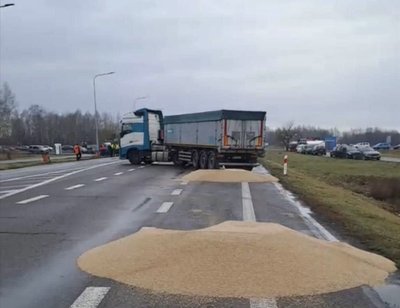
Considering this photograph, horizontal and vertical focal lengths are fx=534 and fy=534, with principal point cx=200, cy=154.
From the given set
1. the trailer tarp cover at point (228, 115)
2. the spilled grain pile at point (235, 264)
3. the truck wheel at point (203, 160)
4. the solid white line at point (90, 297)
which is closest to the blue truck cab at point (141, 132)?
the trailer tarp cover at point (228, 115)

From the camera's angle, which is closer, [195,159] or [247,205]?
[247,205]

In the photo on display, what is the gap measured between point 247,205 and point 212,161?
15.5m

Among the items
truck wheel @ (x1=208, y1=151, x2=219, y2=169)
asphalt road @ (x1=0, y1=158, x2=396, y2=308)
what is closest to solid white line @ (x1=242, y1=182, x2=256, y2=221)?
asphalt road @ (x1=0, y1=158, x2=396, y2=308)

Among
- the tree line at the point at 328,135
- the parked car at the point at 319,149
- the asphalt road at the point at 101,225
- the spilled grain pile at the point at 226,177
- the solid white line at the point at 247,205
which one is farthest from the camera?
the tree line at the point at 328,135

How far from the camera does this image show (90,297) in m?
5.66

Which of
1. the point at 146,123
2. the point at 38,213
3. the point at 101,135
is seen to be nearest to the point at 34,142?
the point at 101,135

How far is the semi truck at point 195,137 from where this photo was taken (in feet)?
93.5

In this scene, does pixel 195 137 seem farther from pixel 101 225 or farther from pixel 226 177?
pixel 101 225

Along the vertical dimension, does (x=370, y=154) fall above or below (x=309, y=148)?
above

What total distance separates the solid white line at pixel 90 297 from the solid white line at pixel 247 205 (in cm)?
579

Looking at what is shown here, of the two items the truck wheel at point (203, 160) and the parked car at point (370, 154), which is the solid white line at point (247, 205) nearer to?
the truck wheel at point (203, 160)

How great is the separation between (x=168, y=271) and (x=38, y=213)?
22.4 feet

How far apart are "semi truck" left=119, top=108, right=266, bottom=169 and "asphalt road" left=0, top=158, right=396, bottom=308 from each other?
288 inches

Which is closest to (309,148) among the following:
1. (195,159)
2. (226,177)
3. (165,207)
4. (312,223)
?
(195,159)
